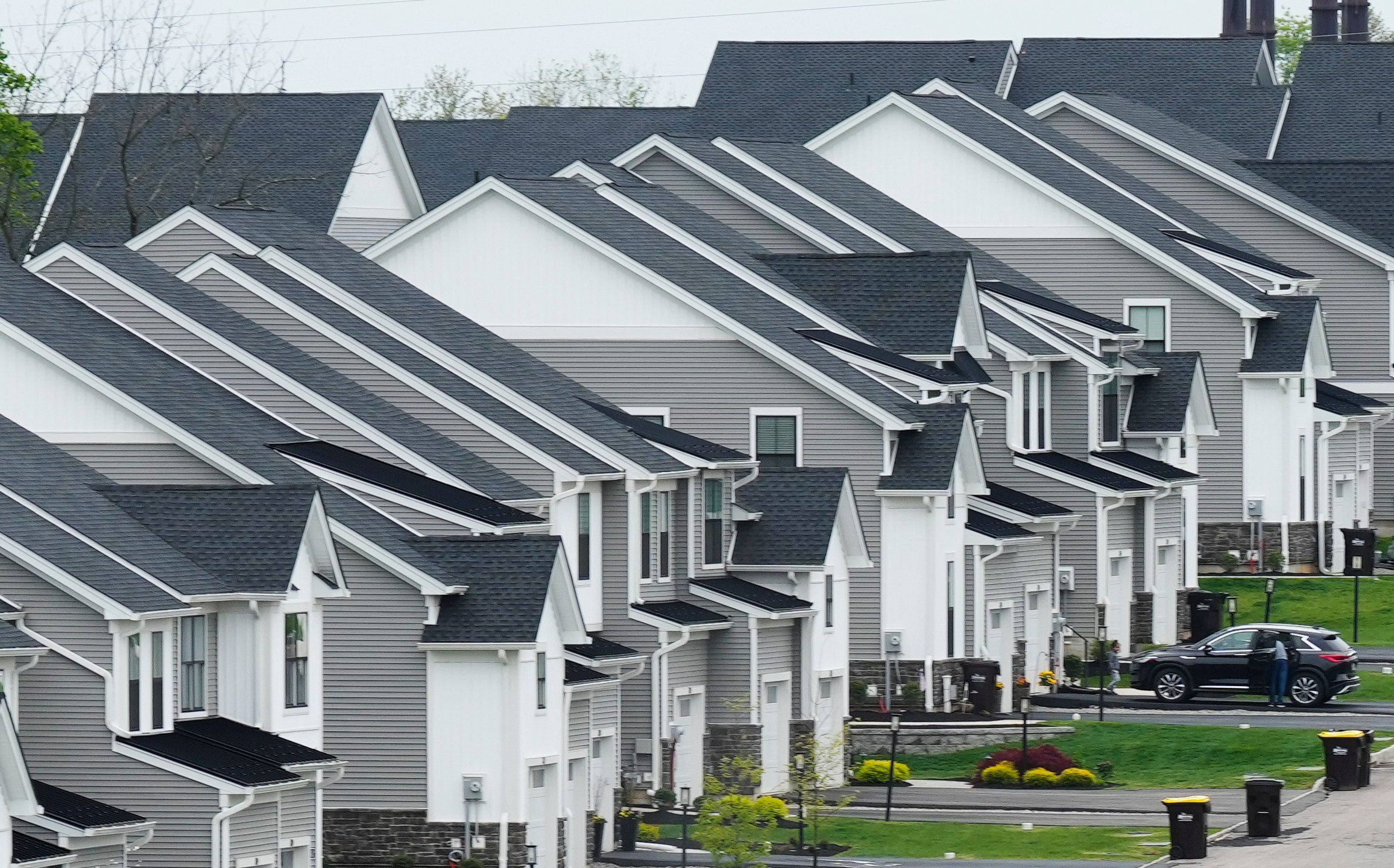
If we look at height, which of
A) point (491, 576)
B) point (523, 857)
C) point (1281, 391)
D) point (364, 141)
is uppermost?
point (364, 141)

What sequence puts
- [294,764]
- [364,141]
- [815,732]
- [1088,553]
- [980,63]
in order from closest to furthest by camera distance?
1. [294,764]
2. [815,732]
3. [1088,553]
4. [364,141]
5. [980,63]

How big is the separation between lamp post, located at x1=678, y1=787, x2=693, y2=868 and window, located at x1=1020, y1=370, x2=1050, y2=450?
55.9 ft

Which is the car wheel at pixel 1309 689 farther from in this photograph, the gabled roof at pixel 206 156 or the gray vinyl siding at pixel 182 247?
the gabled roof at pixel 206 156

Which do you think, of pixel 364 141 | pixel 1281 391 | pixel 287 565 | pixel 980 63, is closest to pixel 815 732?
pixel 287 565

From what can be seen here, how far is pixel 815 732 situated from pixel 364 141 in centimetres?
3407

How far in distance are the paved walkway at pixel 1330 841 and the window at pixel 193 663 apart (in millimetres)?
13981

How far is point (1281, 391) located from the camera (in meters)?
81.4

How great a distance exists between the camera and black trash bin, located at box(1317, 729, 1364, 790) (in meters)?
54.7

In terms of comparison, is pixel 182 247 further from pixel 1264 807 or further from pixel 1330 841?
pixel 1330 841

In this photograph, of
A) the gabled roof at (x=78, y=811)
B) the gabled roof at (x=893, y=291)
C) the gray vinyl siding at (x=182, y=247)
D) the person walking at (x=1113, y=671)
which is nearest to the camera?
the gabled roof at (x=78, y=811)

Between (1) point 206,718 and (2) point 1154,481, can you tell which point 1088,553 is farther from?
(1) point 206,718

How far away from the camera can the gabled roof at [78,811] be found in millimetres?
42094

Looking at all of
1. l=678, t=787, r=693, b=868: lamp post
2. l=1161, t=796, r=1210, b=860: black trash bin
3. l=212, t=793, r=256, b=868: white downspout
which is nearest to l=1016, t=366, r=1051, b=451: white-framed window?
l=678, t=787, r=693, b=868: lamp post

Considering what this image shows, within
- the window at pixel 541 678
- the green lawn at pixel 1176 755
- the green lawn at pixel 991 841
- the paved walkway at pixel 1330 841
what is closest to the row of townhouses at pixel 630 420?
the window at pixel 541 678
